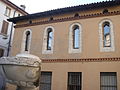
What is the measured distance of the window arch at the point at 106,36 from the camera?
11484mm

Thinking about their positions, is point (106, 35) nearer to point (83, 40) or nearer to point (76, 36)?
point (83, 40)

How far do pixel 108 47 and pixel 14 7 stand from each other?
551 inches

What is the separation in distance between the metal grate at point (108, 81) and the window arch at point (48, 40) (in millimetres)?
4488

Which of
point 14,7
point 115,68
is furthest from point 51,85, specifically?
point 14,7

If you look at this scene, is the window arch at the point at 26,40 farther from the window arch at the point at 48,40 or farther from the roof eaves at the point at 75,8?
the window arch at the point at 48,40

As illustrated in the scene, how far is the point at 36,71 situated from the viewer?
5.21m

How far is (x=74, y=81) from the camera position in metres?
11.9

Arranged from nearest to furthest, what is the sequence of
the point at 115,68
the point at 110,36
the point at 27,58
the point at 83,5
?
the point at 27,58 → the point at 115,68 → the point at 110,36 → the point at 83,5

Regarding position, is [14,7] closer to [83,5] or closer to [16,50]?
[16,50]

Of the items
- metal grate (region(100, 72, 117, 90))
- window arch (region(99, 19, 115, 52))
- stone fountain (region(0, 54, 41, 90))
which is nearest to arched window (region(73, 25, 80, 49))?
window arch (region(99, 19, 115, 52))

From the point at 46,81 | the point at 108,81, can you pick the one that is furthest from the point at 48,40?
the point at 108,81

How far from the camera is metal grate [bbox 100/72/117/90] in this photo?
1077cm

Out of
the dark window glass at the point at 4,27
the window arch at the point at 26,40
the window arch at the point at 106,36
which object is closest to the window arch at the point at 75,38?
the window arch at the point at 106,36

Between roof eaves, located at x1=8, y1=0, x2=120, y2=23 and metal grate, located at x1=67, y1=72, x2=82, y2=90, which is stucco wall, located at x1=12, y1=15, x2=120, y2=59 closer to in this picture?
roof eaves, located at x1=8, y1=0, x2=120, y2=23
